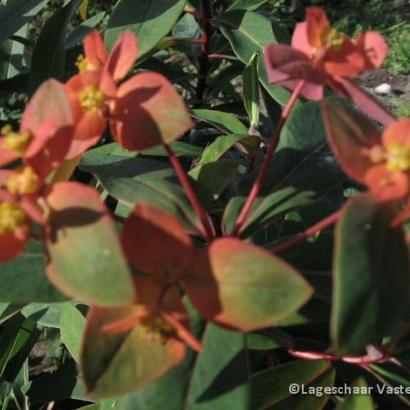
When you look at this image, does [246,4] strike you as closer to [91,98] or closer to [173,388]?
[91,98]

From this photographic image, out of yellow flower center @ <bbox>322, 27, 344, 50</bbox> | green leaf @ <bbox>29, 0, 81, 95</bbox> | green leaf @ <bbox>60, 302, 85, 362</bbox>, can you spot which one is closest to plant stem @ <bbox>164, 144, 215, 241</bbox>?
Answer: yellow flower center @ <bbox>322, 27, 344, 50</bbox>

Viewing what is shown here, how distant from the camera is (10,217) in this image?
2.00ft

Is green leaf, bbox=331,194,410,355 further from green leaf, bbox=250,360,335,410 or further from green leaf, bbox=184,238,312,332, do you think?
green leaf, bbox=250,360,335,410

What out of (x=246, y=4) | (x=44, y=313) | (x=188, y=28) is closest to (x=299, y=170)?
A: (x=44, y=313)

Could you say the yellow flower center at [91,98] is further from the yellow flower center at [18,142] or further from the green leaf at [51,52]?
the green leaf at [51,52]

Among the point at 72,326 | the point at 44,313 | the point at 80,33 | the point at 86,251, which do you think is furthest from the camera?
the point at 80,33

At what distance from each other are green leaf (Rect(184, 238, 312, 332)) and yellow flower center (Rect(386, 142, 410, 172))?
0.47 ft

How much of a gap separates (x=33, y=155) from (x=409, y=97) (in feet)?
10.4

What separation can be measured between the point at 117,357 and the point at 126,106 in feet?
0.94

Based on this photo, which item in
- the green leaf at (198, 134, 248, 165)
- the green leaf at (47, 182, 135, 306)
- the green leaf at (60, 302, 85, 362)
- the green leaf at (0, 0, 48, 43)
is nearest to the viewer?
the green leaf at (47, 182, 135, 306)

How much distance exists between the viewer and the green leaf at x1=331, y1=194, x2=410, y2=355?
560 millimetres

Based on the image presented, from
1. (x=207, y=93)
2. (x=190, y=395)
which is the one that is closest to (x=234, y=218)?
(x=190, y=395)

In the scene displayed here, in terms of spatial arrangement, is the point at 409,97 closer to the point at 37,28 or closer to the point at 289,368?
the point at 37,28

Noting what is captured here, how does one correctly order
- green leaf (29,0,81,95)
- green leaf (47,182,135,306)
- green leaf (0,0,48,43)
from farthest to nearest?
green leaf (0,0,48,43) → green leaf (29,0,81,95) → green leaf (47,182,135,306)
